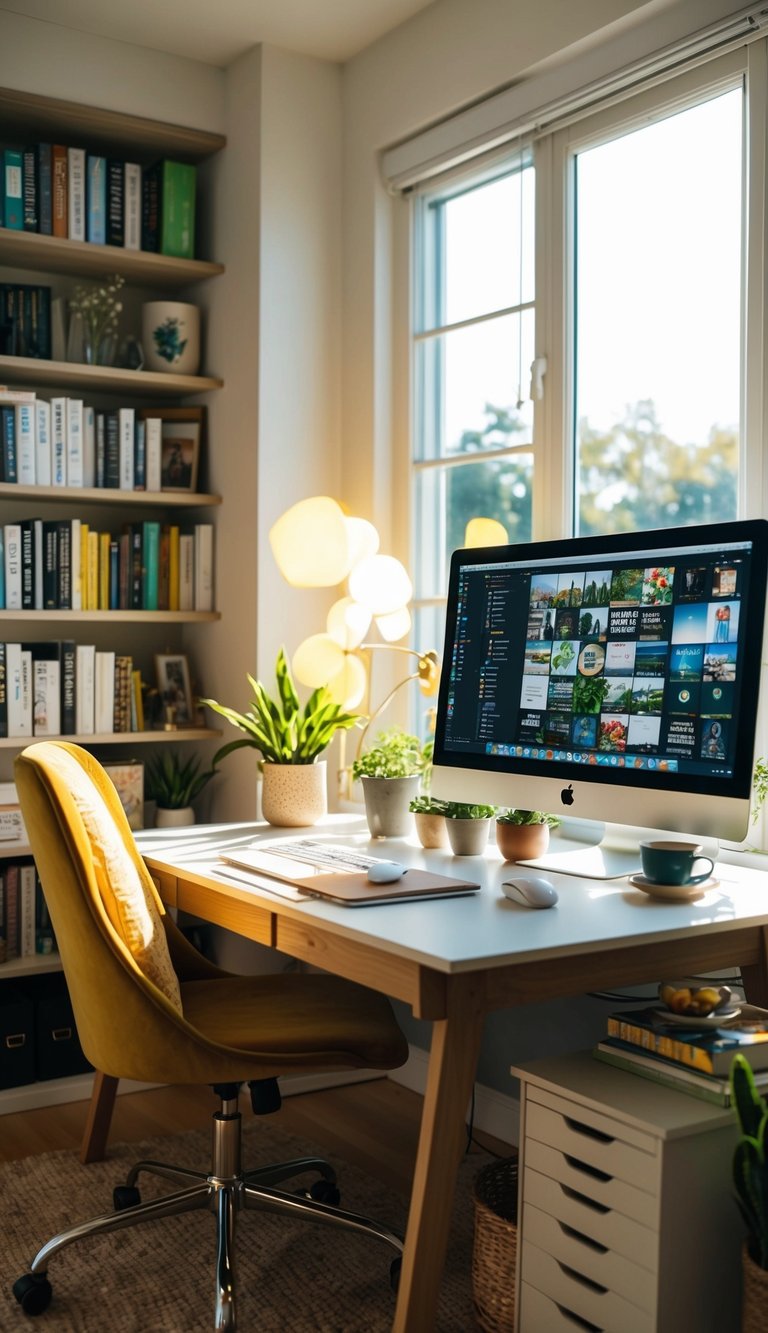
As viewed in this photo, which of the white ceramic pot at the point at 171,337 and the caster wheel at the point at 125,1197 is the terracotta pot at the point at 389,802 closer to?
the caster wheel at the point at 125,1197

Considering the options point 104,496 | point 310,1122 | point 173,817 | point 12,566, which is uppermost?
point 104,496

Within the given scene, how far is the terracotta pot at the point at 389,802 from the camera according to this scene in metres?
2.47

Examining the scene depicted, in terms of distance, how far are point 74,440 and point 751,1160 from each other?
2333mm

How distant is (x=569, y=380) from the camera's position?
2658 mm

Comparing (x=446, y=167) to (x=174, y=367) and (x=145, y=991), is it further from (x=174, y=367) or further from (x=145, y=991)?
(x=145, y=991)

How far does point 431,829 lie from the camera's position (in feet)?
7.73

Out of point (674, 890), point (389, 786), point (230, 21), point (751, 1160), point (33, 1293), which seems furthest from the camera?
point (230, 21)

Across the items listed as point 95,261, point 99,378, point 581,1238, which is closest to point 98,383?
point 99,378

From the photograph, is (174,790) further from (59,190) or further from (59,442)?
(59,190)

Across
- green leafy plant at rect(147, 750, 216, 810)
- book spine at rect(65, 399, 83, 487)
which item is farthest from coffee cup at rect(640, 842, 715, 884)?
book spine at rect(65, 399, 83, 487)

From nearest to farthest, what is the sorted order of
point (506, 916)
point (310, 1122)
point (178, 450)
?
point (506, 916) → point (310, 1122) → point (178, 450)

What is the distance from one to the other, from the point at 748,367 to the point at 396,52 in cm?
140

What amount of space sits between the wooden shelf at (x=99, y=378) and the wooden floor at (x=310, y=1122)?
5.80 ft

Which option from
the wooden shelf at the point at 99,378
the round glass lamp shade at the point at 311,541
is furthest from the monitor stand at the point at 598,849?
the wooden shelf at the point at 99,378
